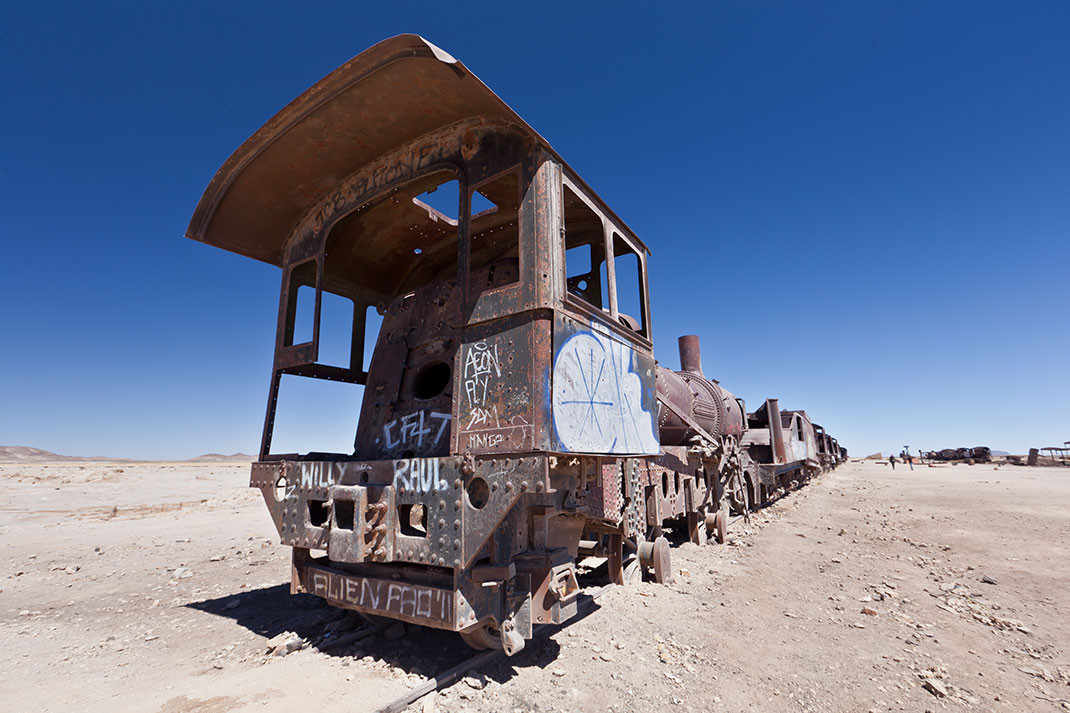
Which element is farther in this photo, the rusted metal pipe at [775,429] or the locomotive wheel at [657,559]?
the rusted metal pipe at [775,429]

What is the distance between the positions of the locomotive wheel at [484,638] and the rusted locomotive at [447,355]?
0.12 ft

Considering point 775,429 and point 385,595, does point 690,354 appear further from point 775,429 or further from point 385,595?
point 385,595

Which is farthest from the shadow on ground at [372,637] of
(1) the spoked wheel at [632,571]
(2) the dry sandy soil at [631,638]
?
(1) the spoked wheel at [632,571]

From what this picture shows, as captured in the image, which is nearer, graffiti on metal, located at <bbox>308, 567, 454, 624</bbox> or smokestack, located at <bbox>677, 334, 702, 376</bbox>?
graffiti on metal, located at <bbox>308, 567, 454, 624</bbox>

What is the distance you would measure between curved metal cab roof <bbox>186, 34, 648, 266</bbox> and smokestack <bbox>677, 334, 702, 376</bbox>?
808 cm

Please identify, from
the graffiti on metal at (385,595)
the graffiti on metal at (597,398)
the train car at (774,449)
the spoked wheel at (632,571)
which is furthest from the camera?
the train car at (774,449)

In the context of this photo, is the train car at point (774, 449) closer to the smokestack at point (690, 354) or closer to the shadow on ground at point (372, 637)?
the smokestack at point (690, 354)

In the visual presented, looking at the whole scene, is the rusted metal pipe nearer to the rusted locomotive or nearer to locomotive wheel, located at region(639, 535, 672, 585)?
the rusted locomotive

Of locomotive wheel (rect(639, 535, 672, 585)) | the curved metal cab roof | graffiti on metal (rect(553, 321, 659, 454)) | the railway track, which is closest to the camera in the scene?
the railway track

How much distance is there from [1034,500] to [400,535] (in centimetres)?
1963

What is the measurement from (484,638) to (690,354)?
9.17m

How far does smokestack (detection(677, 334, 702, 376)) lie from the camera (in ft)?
37.9

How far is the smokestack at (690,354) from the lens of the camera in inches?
455

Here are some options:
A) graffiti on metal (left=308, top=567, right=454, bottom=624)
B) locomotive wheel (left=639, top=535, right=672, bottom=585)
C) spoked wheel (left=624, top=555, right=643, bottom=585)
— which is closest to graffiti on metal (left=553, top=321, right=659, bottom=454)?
graffiti on metal (left=308, top=567, right=454, bottom=624)
